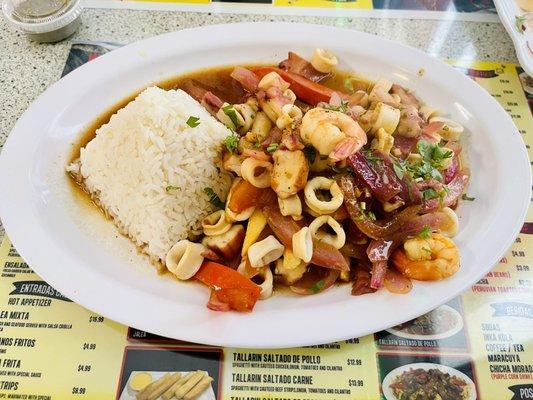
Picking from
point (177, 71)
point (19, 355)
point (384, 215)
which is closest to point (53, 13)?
point (177, 71)

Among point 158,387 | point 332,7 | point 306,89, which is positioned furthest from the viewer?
point 332,7

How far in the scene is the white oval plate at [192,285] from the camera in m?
1.39

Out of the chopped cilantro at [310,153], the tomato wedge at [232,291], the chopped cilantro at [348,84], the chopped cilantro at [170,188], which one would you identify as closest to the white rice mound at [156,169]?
the chopped cilantro at [170,188]

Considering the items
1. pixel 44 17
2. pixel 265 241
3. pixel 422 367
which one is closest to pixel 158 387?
pixel 265 241

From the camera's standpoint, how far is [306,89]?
2.03m

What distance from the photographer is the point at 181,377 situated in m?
1.39

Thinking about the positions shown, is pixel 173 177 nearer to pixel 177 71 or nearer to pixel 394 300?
pixel 177 71

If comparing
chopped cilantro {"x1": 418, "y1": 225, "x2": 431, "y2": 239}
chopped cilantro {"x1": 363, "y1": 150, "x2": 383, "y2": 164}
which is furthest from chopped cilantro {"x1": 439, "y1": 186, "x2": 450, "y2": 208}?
chopped cilantro {"x1": 363, "y1": 150, "x2": 383, "y2": 164}

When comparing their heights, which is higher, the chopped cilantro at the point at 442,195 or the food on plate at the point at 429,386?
the chopped cilantro at the point at 442,195

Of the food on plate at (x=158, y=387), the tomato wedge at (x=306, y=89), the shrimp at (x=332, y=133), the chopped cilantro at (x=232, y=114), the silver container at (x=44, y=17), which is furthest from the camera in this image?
the silver container at (x=44, y=17)

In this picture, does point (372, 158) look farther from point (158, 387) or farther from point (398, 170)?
point (158, 387)

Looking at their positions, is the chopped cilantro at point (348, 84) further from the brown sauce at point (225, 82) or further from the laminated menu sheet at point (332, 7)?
the laminated menu sheet at point (332, 7)

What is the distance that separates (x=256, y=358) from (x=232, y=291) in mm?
205

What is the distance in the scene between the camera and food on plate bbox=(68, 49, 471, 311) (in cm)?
150
